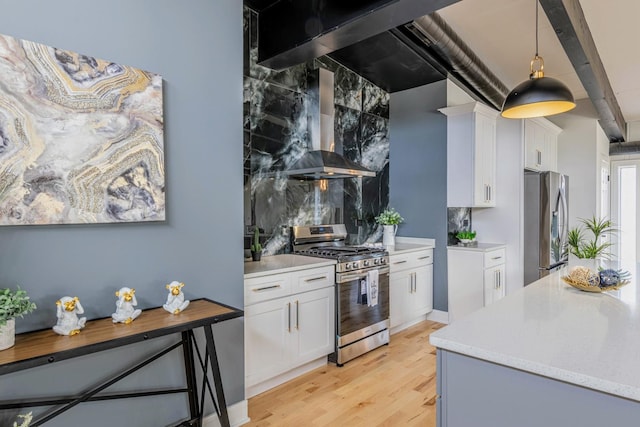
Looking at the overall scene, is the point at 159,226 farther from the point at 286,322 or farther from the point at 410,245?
the point at 410,245

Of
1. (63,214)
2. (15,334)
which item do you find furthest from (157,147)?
(15,334)

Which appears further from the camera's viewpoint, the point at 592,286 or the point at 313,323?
the point at 313,323

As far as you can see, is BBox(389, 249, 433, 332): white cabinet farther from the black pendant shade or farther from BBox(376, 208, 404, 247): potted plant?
the black pendant shade

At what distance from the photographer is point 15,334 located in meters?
1.54

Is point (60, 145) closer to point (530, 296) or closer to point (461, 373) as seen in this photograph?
point (461, 373)

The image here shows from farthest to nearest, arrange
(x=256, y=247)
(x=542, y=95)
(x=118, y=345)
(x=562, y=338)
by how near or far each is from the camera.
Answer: (x=256, y=247) < (x=542, y=95) < (x=118, y=345) < (x=562, y=338)

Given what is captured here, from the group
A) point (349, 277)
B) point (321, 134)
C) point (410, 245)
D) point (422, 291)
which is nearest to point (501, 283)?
point (422, 291)

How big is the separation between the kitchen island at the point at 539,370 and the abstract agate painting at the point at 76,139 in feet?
5.14

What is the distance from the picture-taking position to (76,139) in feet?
5.51

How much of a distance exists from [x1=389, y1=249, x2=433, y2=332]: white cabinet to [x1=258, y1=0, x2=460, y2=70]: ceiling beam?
2147mm

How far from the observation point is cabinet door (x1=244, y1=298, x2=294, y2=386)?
258 cm

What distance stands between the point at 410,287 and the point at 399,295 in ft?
0.72

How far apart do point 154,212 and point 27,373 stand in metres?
0.86

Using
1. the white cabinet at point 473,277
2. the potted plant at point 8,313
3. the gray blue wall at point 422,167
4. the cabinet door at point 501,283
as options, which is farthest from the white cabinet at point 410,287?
the potted plant at point 8,313
